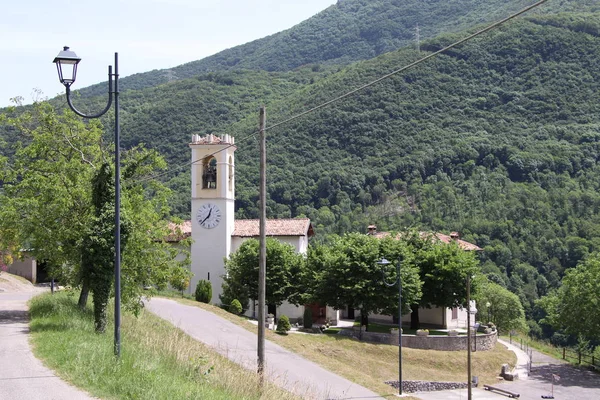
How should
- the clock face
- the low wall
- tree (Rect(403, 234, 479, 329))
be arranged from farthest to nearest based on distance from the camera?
the clock face < tree (Rect(403, 234, 479, 329)) < the low wall

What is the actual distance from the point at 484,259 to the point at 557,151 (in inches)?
1284

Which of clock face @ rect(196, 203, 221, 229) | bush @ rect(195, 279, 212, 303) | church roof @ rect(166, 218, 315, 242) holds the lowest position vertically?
bush @ rect(195, 279, 212, 303)

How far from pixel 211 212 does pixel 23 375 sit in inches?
1363

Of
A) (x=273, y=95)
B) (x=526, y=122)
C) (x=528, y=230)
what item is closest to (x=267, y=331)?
(x=528, y=230)

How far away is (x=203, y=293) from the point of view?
4388 cm

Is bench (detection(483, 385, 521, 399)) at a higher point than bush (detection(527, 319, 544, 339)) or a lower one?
higher

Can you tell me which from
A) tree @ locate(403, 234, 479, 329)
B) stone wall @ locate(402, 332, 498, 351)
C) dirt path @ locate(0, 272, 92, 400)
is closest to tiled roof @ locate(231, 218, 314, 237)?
tree @ locate(403, 234, 479, 329)

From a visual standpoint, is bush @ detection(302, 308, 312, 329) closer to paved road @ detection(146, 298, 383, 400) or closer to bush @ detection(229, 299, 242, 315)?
bush @ detection(229, 299, 242, 315)

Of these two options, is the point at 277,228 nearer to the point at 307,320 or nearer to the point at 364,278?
the point at 307,320

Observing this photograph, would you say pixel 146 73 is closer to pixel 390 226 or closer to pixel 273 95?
pixel 273 95

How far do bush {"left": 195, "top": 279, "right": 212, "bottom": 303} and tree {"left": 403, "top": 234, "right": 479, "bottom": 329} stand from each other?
12693mm

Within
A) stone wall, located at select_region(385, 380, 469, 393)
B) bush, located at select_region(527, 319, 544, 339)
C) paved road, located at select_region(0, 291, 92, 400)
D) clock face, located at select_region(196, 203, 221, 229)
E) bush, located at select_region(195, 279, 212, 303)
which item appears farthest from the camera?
bush, located at select_region(527, 319, 544, 339)

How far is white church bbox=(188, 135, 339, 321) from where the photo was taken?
4747 cm

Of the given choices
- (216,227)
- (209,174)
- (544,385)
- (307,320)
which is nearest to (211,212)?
(216,227)
